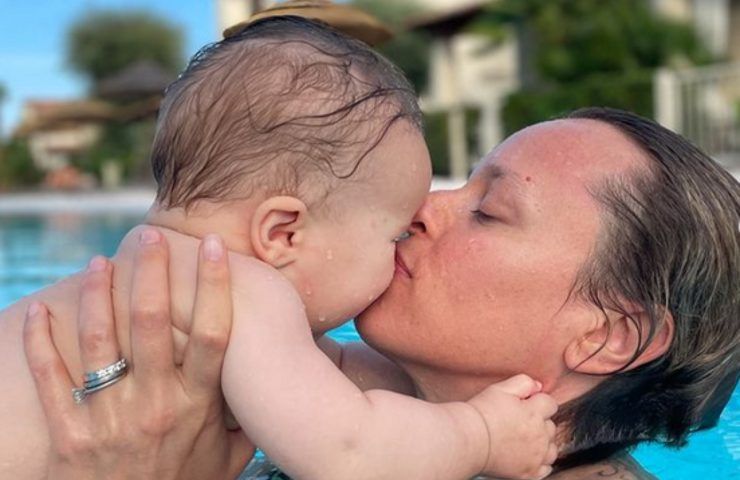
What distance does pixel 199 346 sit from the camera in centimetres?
163

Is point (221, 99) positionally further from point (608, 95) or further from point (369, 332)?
point (608, 95)

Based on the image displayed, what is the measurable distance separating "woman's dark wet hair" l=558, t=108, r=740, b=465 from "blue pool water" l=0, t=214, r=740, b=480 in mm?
790

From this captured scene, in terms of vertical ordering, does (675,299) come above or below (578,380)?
above

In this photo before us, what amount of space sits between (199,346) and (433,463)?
1.42 feet

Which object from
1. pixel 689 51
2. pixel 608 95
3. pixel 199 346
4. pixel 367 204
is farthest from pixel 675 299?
pixel 689 51

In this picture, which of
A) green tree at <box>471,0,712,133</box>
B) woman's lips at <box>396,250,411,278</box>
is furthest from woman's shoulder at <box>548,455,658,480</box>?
green tree at <box>471,0,712,133</box>

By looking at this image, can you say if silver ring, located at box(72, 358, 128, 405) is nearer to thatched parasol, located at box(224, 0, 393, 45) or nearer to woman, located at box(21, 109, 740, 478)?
woman, located at box(21, 109, 740, 478)

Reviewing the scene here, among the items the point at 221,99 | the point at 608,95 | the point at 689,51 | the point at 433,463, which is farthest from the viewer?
the point at 689,51

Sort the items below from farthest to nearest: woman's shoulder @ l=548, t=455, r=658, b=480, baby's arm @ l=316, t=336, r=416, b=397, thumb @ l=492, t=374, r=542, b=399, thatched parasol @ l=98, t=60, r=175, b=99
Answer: thatched parasol @ l=98, t=60, r=175, b=99, baby's arm @ l=316, t=336, r=416, b=397, woman's shoulder @ l=548, t=455, r=658, b=480, thumb @ l=492, t=374, r=542, b=399

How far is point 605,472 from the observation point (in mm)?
2125

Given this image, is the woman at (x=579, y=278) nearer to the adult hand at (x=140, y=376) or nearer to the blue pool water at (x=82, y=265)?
the adult hand at (x=140, y=376)

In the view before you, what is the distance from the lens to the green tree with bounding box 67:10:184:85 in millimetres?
48763

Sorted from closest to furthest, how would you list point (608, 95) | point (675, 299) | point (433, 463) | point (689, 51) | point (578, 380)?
1. point (433, 463)
2. point (675, 299)
3. point (578, 380)
4. point (608, 95)
5. point (689, 51)

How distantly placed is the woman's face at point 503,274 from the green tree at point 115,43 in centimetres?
4812
